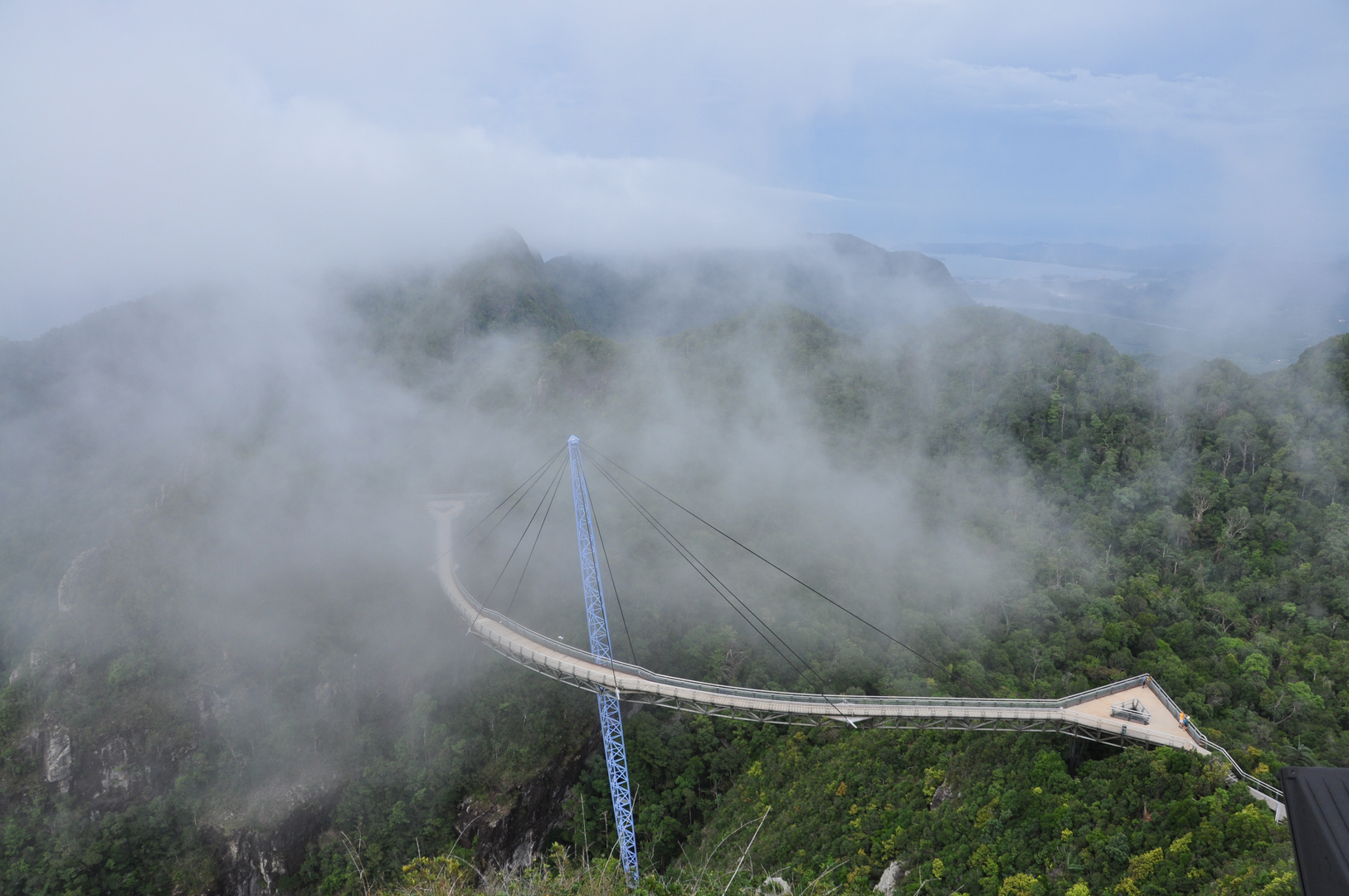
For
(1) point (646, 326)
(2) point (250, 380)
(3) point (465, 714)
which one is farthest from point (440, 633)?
(1) point (646, 326)

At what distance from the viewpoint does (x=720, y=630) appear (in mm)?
39031

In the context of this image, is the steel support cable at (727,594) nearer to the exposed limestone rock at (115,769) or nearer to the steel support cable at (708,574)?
the steel support cable at (708,574)

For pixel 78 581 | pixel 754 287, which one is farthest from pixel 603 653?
pixel 754 287

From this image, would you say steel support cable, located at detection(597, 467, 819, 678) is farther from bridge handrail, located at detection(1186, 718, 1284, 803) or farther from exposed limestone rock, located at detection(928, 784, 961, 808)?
bridge handrail, located at detection(1186, 718, 1284, 803)

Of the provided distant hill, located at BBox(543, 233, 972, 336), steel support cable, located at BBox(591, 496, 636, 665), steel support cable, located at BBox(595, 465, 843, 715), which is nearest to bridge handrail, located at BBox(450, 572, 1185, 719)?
steel support cable, located at BBox(591, 496, 636, 665)

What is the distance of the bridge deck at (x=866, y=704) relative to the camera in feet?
76.7

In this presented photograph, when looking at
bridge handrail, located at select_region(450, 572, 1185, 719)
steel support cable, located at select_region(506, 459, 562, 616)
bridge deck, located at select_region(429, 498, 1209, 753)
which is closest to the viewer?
bridge deck, located at select_region(429, 498, 1209, 753)

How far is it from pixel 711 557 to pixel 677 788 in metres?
15.2

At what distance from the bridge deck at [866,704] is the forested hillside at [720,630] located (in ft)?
4.64

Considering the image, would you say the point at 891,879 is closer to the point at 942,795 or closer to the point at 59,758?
the point at 942,795

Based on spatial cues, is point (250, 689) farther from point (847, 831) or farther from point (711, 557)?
point (847, 831)

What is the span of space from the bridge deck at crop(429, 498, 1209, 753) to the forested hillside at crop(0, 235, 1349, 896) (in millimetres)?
1415

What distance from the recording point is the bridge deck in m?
23.4

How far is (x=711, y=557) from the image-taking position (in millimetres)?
45125
